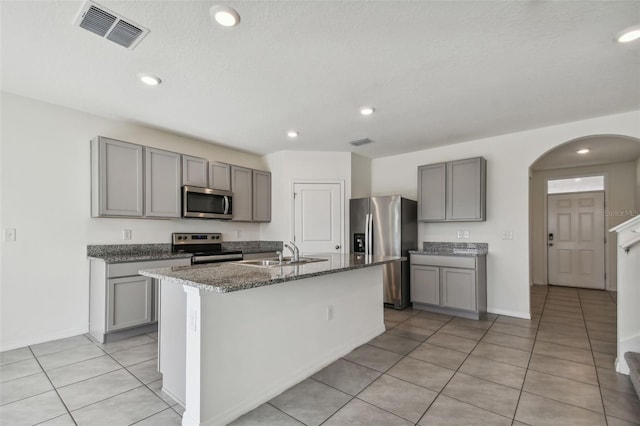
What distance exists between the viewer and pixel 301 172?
511 centimetres

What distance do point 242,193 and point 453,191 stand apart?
3.17 meters

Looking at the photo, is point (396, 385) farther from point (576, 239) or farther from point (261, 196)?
point (576, 239)

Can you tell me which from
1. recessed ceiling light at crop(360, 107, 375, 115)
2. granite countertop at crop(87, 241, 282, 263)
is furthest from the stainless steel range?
recessed ceiling light at crop(360, 107, 375, 115)

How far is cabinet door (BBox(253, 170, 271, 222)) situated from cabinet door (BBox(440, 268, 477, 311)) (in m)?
2.87

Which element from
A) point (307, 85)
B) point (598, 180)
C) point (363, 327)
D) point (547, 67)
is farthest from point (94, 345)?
point (598, 180)

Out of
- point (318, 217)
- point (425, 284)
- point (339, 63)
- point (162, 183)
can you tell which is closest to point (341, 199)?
point (318, 217)

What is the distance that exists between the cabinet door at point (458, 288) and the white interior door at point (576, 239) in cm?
377

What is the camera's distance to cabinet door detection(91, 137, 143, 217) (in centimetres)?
330

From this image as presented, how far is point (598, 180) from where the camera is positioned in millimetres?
5984

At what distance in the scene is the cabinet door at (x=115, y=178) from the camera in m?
3.30

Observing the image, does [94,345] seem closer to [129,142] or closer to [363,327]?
[129,142]

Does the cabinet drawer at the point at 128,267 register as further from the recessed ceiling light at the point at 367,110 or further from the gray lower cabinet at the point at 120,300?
the recessed ceiling light at the point at 367,110

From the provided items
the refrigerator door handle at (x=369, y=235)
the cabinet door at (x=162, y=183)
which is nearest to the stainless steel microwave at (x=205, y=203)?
the cabinet door at (x=162, y=183)

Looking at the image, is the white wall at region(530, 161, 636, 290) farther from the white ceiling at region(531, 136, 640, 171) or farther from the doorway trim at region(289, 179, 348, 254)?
the doorway trim at region(289, 179, 348, 254)
